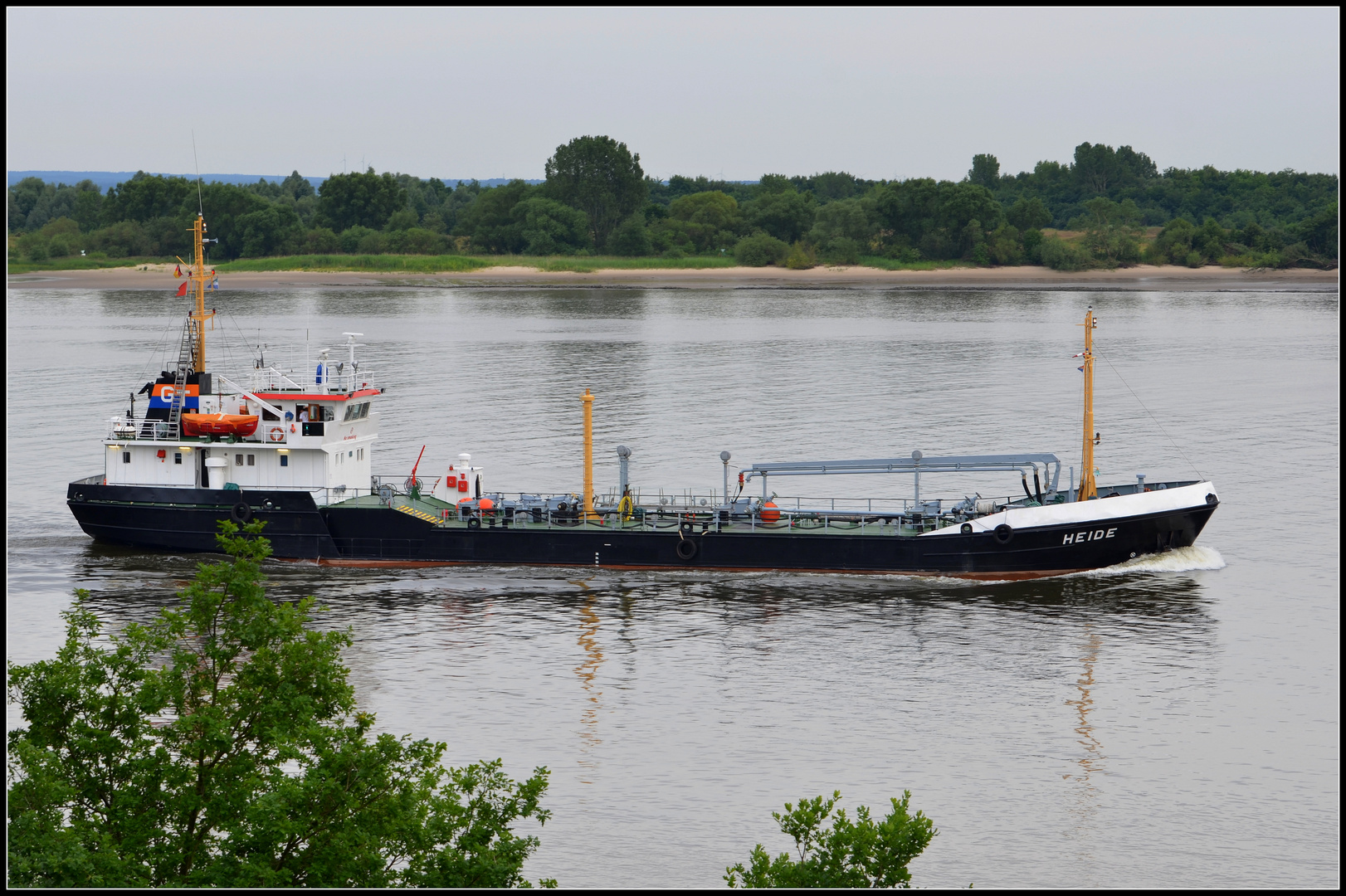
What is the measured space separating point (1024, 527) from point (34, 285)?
472 feet

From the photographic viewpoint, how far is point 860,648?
34.8 meters

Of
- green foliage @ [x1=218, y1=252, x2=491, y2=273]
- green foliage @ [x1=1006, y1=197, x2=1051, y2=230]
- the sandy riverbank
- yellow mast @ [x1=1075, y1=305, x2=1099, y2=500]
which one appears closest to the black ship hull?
yellow mast @ [x1=1075, y1=305, x2=1099, y2=500]

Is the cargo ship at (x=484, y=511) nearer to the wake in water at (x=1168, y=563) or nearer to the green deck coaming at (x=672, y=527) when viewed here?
the green deck coaming at (x=672, y=527)

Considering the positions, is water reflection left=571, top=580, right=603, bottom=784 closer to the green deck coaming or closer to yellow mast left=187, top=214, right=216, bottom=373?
the green deck coaming

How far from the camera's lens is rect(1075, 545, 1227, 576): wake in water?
4134 centimetres

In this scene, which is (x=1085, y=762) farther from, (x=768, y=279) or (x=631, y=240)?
(x=631, y=240)

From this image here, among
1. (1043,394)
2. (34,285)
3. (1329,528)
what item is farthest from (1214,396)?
(34,285)

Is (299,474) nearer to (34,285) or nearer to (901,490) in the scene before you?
(901,490)

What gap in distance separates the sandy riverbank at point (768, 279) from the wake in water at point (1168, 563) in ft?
385

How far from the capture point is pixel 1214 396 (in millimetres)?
75312

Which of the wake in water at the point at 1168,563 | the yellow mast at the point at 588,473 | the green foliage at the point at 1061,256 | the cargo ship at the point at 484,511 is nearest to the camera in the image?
the cargo ship at the point at 484,511

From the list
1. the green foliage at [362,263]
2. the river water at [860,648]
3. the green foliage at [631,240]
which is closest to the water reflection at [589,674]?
the river water at [860,648]

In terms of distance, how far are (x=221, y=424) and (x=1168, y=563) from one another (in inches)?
1033

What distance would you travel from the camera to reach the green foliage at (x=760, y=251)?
545 ft
